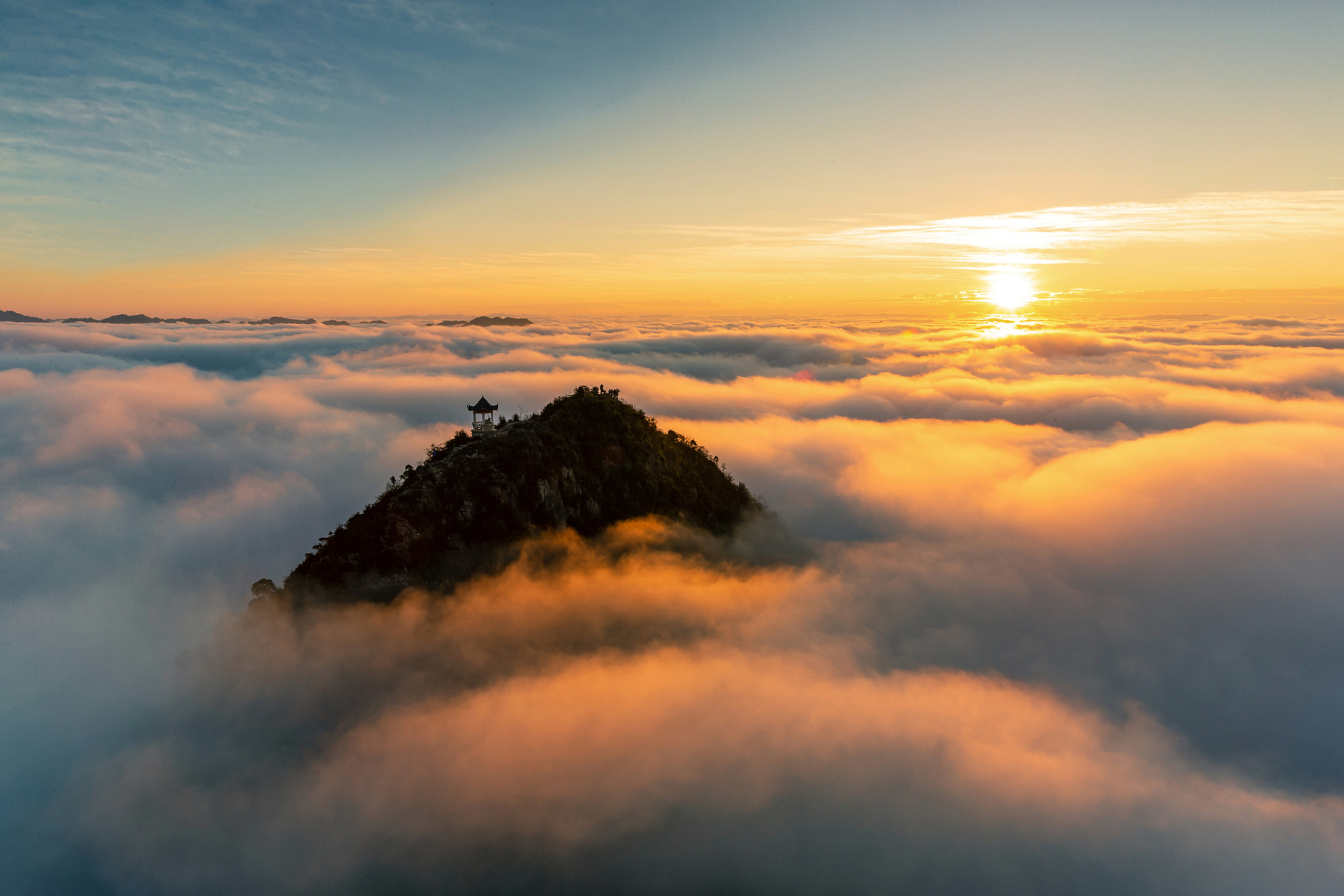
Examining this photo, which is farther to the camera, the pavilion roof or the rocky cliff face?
the pavilion roof

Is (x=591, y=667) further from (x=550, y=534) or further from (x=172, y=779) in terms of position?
(x=172, y=779)

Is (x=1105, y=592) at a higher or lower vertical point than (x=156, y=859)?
lower

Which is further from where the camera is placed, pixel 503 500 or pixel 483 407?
pixel 483 407

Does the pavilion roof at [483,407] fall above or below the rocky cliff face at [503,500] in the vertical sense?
above

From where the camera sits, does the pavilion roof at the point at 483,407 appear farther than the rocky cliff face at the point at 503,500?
Yes

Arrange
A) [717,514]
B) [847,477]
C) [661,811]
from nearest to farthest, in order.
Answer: [661,811]
[717,514]
[847,477]

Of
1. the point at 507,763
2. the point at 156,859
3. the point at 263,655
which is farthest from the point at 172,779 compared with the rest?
the point at 507,763

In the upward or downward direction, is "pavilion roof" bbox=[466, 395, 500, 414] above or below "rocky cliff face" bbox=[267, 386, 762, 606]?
above

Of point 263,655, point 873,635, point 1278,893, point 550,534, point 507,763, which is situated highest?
point 550,534
